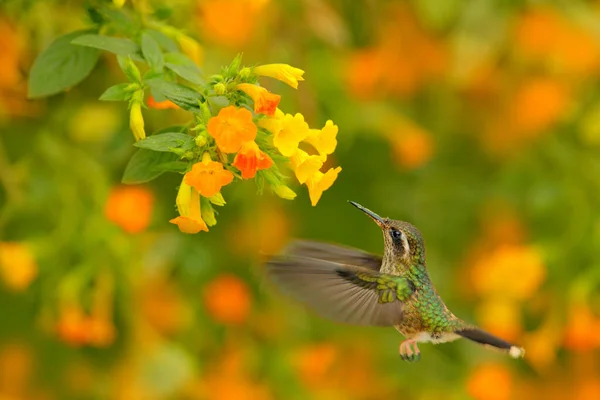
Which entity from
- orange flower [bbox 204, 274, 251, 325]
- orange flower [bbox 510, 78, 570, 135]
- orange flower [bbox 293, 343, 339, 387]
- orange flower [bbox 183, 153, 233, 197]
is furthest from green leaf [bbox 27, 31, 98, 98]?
orange flower [bbox 510, 78, 570, 135]

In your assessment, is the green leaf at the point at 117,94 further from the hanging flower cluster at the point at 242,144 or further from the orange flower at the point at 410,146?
the orange flower at the point at 410,146

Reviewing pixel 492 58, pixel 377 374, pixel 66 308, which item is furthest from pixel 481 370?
pixel 66 308

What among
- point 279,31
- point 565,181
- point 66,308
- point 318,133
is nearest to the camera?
point 318,133

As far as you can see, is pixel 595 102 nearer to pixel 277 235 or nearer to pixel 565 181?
pixel 565 181

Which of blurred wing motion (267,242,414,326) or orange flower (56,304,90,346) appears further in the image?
orange flower (56,304,90,346)

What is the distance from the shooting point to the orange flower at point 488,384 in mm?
1472

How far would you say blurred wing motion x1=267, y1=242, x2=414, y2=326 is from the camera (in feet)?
2.72

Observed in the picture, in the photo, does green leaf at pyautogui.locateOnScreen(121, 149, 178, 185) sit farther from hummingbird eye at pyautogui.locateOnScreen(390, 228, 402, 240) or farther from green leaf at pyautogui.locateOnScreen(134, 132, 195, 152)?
hummingbird eye at pyautogui.locateOnScreen(390, 228, 402, 240)

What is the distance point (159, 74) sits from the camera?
0.85 meters

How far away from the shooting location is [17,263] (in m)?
1.31

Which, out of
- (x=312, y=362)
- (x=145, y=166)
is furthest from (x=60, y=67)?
(x=312, y=362)

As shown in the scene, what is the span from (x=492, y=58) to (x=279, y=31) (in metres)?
0.47

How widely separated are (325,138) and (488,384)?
2.76 feet

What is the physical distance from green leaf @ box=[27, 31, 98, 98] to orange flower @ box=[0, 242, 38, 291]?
→ 1.44 ft
